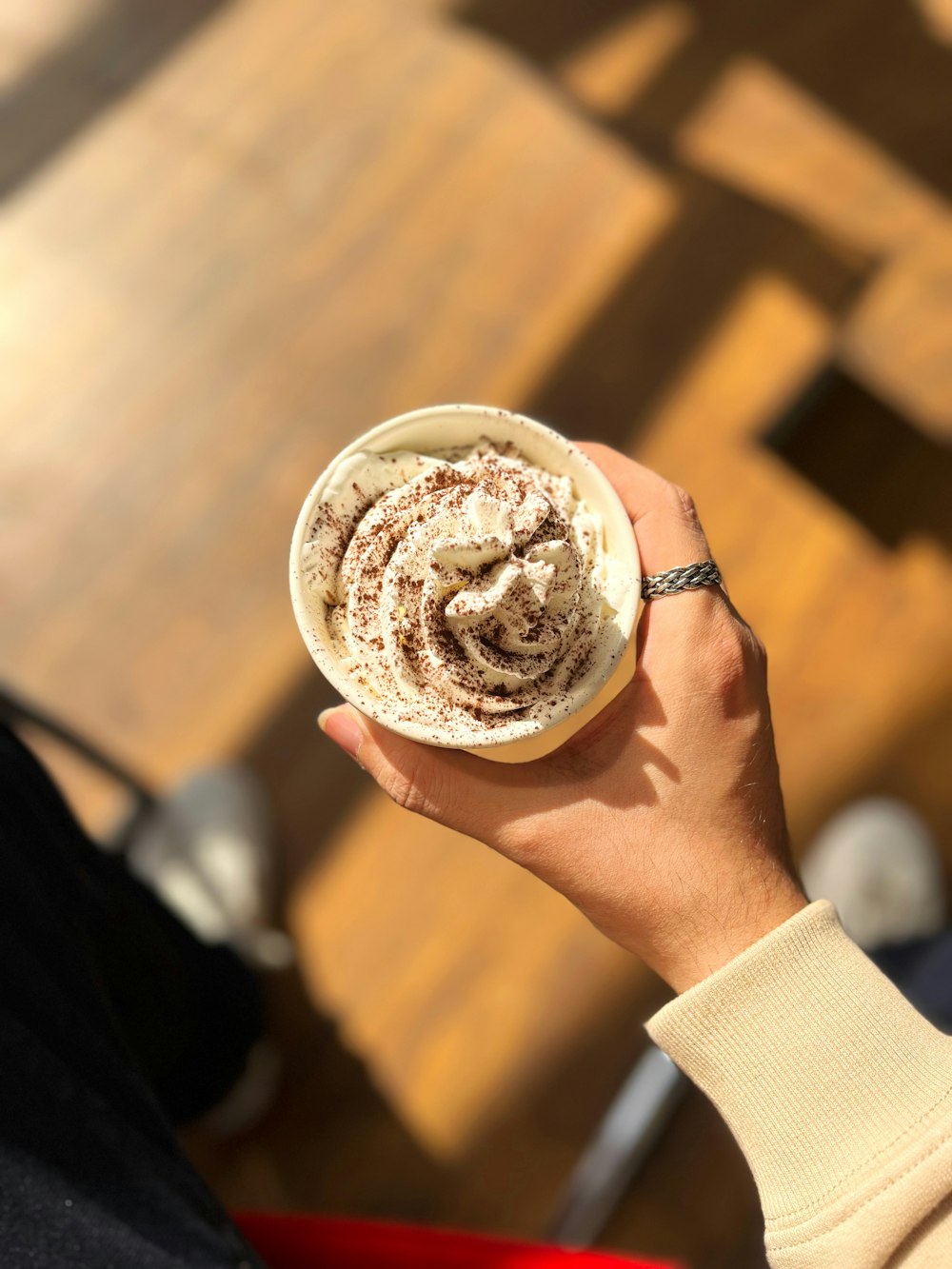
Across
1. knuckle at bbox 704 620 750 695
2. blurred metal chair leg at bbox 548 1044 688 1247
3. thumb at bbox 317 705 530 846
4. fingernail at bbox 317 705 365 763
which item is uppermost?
knuckle at bbox 704 620 750 695

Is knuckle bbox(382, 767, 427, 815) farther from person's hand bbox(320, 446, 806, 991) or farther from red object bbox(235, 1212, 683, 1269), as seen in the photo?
red object bbox(235, 1212, 683, 1269)

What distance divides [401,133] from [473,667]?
1965mm

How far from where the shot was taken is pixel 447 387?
2213 mm

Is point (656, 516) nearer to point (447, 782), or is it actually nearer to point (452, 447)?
point (452, 447)

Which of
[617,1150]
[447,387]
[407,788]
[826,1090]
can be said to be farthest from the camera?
[447,387]

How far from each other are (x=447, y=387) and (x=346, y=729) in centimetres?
133

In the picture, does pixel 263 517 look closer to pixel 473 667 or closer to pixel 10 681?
pixel 10 681

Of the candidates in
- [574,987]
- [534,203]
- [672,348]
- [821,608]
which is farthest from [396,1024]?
[534,203]

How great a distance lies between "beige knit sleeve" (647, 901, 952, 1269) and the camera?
0.87 metres

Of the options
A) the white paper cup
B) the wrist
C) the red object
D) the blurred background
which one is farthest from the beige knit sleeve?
the blurred background

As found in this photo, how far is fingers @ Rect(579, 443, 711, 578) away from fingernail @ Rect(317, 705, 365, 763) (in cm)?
37

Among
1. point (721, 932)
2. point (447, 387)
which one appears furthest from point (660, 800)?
point (447, 387)

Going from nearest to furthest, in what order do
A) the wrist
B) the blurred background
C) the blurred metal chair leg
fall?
the wrist < the blurred metal chair leg < the blurred background

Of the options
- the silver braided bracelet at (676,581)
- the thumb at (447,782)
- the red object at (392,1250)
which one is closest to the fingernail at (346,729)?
the thumb at (447,782)
